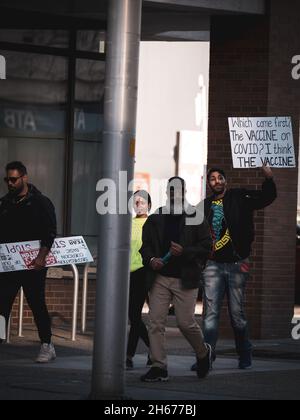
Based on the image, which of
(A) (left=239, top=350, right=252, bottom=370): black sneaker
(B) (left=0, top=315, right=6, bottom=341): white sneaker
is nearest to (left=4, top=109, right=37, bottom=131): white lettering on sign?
(B) (left=0, top=315, right=6, bottom=341): white sneaker

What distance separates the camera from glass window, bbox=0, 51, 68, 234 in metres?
18.4

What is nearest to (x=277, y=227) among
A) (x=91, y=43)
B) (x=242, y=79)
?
(x=242, y=79)

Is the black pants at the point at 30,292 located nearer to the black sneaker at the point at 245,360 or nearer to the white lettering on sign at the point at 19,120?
the black sneaker at the point at 245,360

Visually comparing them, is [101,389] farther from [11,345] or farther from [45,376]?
[11,345]

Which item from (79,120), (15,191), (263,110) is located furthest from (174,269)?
(79,120)

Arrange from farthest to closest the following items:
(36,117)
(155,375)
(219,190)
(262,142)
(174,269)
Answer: (36,117)
(262,142)
(219,190)
(174,269)
(155,375)

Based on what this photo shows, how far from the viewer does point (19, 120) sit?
60.6 feet

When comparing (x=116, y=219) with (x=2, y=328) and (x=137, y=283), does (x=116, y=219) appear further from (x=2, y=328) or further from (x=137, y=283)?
(x=2, y=328)

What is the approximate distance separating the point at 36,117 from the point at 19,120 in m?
0.26

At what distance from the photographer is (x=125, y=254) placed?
1055 centimetres

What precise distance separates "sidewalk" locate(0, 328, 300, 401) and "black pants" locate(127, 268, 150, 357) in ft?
0.97

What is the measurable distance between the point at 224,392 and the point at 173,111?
20.1 metres

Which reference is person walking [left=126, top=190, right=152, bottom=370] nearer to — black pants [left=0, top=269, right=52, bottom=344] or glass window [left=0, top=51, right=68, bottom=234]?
black pants [left=0, top=269, right=52, bottom=344]

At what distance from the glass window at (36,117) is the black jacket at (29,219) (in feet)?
15.7
